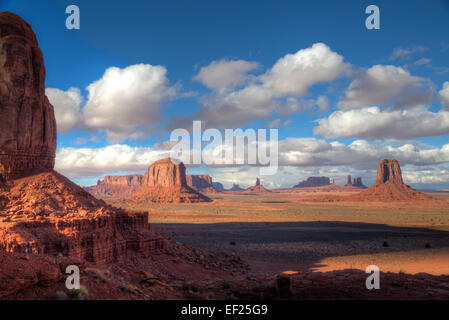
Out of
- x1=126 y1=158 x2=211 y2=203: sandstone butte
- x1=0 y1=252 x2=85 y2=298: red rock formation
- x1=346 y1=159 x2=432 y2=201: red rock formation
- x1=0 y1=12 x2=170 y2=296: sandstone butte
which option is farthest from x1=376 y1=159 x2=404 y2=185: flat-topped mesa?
x1=0 y1=252 x2=85 y2=298: red rock formation

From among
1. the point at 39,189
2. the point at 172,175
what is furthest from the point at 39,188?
the point at 172,175

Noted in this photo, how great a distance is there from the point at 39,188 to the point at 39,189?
160 mm

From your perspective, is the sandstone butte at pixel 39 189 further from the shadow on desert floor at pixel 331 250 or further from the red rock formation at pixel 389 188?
the red rock formation at pixel 389 188

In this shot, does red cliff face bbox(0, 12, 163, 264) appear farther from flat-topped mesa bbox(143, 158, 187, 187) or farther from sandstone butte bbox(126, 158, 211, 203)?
flat-topped mesa bbox(143, 158, 187, 187)

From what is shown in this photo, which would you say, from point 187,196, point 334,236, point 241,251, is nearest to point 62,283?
point 241,251

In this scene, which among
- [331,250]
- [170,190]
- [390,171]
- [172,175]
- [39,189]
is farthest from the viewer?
[172,175]

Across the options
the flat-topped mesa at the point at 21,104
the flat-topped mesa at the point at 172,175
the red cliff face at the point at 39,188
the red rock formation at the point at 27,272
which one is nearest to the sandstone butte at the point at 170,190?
the flat-topped mesa at the point at 172,175

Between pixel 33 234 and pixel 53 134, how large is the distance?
11671 millimetres

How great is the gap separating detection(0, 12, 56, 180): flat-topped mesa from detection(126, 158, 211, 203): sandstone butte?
137 m

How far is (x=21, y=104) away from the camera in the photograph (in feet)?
73.4

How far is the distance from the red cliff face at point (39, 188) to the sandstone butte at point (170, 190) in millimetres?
137786

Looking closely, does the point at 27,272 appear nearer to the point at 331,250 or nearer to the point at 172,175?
the point at 331,250
